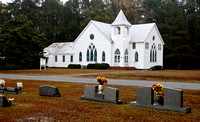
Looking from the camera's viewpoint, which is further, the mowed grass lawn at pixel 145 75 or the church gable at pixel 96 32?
the church gable at pixel 96 32

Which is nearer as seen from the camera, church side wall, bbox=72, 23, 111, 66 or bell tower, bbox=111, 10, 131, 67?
bell tower, bbox=111, 10, 131, 67

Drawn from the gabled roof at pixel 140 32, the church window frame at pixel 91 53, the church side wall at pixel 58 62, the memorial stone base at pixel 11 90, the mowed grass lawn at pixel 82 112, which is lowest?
the mowed grass lawn at pixel 82 112

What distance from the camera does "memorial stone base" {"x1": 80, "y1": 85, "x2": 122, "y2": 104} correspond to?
12.0 meters

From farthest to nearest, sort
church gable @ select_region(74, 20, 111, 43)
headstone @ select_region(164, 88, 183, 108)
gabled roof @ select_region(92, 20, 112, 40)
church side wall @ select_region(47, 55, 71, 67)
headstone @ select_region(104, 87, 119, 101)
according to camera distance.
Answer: church side wall @ select_region(47, 55, 71, 67), gabled roof @ select_region(92, 20, 112, 40), church gable @ select_region(74, 20, 111, 43), headstone @ select_region(104, 87, 119, 101), headstone @ select_region(164, 88, 183, 108)

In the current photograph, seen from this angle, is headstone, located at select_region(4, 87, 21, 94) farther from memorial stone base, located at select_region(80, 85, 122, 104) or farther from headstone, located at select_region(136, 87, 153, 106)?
headstone, located at select_region(136, 87, 153, 106)

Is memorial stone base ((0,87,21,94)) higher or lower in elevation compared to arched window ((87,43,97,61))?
lower

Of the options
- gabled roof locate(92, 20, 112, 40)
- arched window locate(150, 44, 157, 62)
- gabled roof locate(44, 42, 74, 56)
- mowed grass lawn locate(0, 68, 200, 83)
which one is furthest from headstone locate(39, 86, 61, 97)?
gabled roof locate(44, 42, 74, 56)

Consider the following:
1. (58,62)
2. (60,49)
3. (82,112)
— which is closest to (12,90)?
(82,112)

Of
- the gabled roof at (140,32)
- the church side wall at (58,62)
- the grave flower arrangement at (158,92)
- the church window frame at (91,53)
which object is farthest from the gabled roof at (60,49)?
the grave flower arrangement at (158,92)

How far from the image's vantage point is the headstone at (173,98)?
33.2 feet

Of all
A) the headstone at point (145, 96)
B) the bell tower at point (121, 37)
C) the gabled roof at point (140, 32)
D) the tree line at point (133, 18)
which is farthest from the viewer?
the tree line at point (133, 18)

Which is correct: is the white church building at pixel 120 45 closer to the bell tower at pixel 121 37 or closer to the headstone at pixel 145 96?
the bell tower at pixel 121 37

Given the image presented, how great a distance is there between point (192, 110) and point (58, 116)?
5.46m

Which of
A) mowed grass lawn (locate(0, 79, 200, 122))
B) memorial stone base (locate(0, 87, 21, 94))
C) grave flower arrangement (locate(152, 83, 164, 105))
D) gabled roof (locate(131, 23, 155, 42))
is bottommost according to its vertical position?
mowed grass lawn (locate(0, 79, 200, 122))
